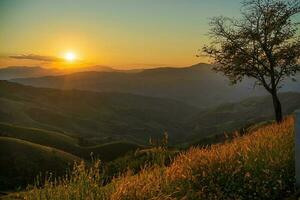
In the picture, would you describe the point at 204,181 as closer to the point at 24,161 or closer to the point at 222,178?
the point at 222,178

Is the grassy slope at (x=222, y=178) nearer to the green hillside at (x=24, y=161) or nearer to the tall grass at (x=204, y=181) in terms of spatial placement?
the tall grass at (x=204, y=181)

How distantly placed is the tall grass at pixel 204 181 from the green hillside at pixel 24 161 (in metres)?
77.9

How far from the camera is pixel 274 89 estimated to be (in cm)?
4428

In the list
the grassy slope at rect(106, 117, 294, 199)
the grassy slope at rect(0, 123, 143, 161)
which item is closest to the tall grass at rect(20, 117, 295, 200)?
the grassy slope at rect(106, 117, 294, 199)

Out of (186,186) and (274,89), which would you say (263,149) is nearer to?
(186,186)

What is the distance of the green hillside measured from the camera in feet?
292

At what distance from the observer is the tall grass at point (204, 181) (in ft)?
35.0

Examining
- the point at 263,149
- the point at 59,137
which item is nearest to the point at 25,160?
the point at 59,137

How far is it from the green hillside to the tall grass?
77.9 m

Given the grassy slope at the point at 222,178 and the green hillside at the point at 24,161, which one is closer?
the grassy slope at the point at 222,178

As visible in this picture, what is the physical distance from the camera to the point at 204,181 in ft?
39.2

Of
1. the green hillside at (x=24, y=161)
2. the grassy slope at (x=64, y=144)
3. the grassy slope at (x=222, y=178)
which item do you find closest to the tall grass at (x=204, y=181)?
the grassy slope at (x=222, y=178)

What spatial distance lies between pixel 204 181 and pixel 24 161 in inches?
3420

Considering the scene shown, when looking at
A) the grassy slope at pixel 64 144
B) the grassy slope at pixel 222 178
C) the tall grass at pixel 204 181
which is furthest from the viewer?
the grassy slope at pixel 64 144
